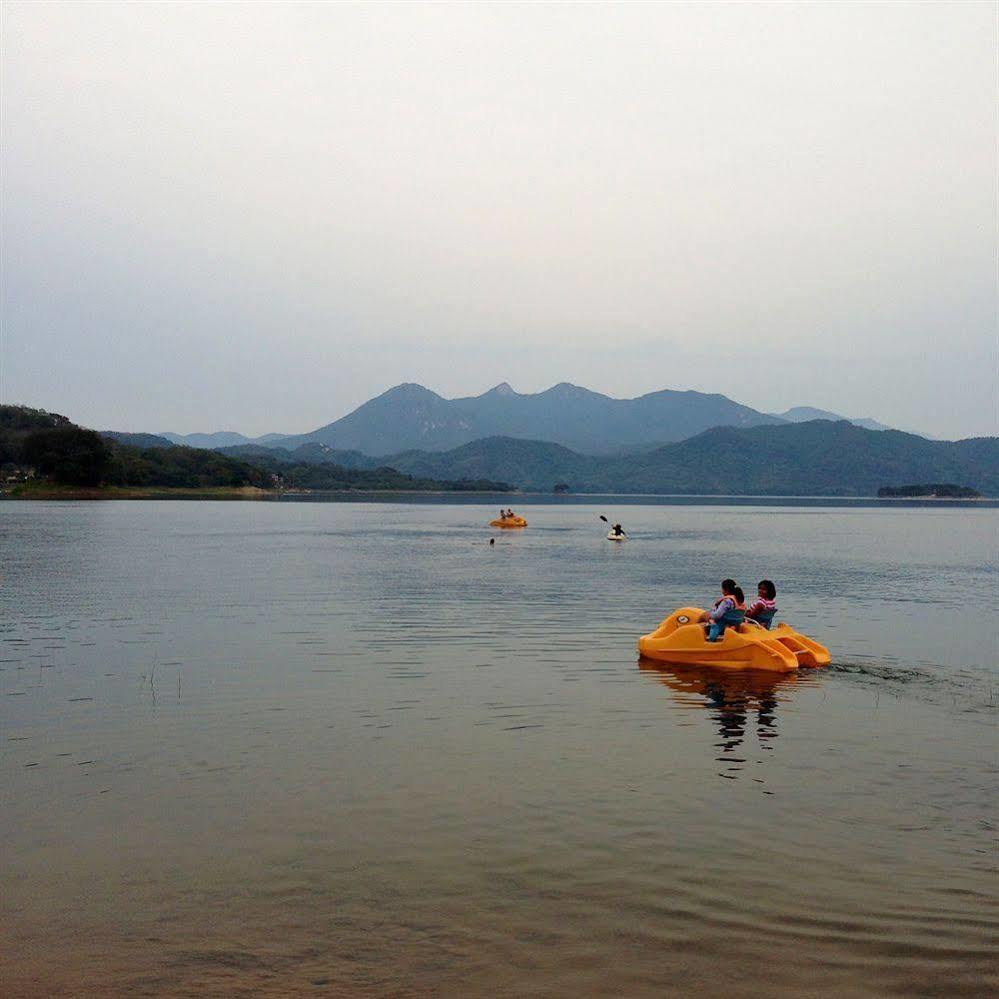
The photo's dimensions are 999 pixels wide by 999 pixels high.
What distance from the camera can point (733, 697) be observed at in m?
19.6

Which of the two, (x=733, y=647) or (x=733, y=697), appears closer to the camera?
(x=733, y=697)

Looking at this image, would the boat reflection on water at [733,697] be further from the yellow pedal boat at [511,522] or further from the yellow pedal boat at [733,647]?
the yellow pedal boat at [511,522]

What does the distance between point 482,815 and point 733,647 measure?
469 inches

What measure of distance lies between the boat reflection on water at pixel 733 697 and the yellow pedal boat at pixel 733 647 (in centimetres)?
20

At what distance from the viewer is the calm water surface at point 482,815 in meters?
8.12

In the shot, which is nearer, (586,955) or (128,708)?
(586,955)

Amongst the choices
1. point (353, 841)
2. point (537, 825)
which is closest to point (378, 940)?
point (353, 841)

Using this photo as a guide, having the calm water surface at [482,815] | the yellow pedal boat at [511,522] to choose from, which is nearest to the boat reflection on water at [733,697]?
the calm water surface at [482,815]

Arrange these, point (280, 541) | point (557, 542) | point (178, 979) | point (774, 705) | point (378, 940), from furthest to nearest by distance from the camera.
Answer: point (557, 542) → point (280, 541) → point (774, 705) → point (378, 940) → point (178, 979)

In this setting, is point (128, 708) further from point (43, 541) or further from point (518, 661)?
point (43, 541)

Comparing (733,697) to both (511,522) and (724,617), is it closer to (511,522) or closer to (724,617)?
(724,617)

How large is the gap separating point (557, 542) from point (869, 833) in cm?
7255

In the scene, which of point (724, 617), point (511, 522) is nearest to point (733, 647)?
point (724, 617)

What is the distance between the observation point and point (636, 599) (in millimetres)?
39250
